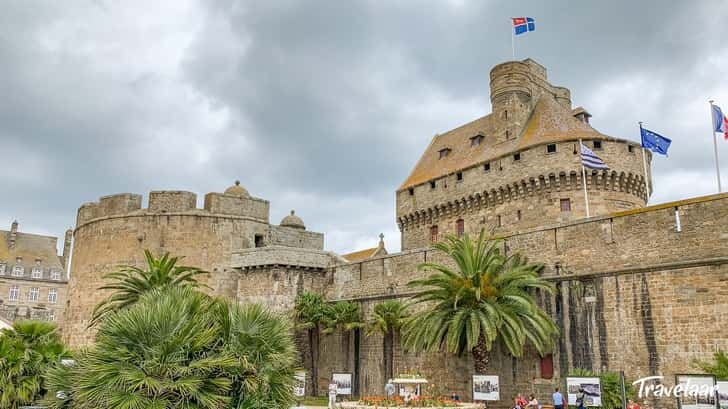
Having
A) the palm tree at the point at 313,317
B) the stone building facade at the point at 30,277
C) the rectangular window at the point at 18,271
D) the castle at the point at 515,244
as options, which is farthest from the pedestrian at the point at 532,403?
the rectangular window at the point at 18,271

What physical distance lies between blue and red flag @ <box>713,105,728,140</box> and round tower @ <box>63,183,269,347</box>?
60.8 feet

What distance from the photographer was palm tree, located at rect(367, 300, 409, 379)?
867 inches

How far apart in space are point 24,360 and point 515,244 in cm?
1468

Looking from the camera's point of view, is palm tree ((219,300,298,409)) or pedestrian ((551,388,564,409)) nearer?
palm tree ((219,300,298,409))

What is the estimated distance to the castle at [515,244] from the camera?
1623 centimetres

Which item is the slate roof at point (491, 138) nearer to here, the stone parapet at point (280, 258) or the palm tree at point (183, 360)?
the stone parapet at point (280, 258)

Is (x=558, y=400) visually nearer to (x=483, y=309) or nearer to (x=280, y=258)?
(x=483, y=309)

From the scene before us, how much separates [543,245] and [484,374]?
454cm

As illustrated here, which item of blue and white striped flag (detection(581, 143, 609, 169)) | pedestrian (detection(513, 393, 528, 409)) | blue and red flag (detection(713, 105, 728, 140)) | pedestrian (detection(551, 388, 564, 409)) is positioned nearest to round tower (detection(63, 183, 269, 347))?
pedestrian (detection(513, 393, 528, 409))

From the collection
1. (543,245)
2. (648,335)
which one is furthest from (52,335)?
(648,335)

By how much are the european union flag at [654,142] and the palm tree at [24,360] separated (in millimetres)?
21035

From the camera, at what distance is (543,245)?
1948 cm

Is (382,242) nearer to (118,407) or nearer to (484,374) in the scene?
(484,374)

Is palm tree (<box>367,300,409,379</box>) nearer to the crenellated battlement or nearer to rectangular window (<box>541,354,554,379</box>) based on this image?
rectangular window (<box>541,354,554,379</box>)
